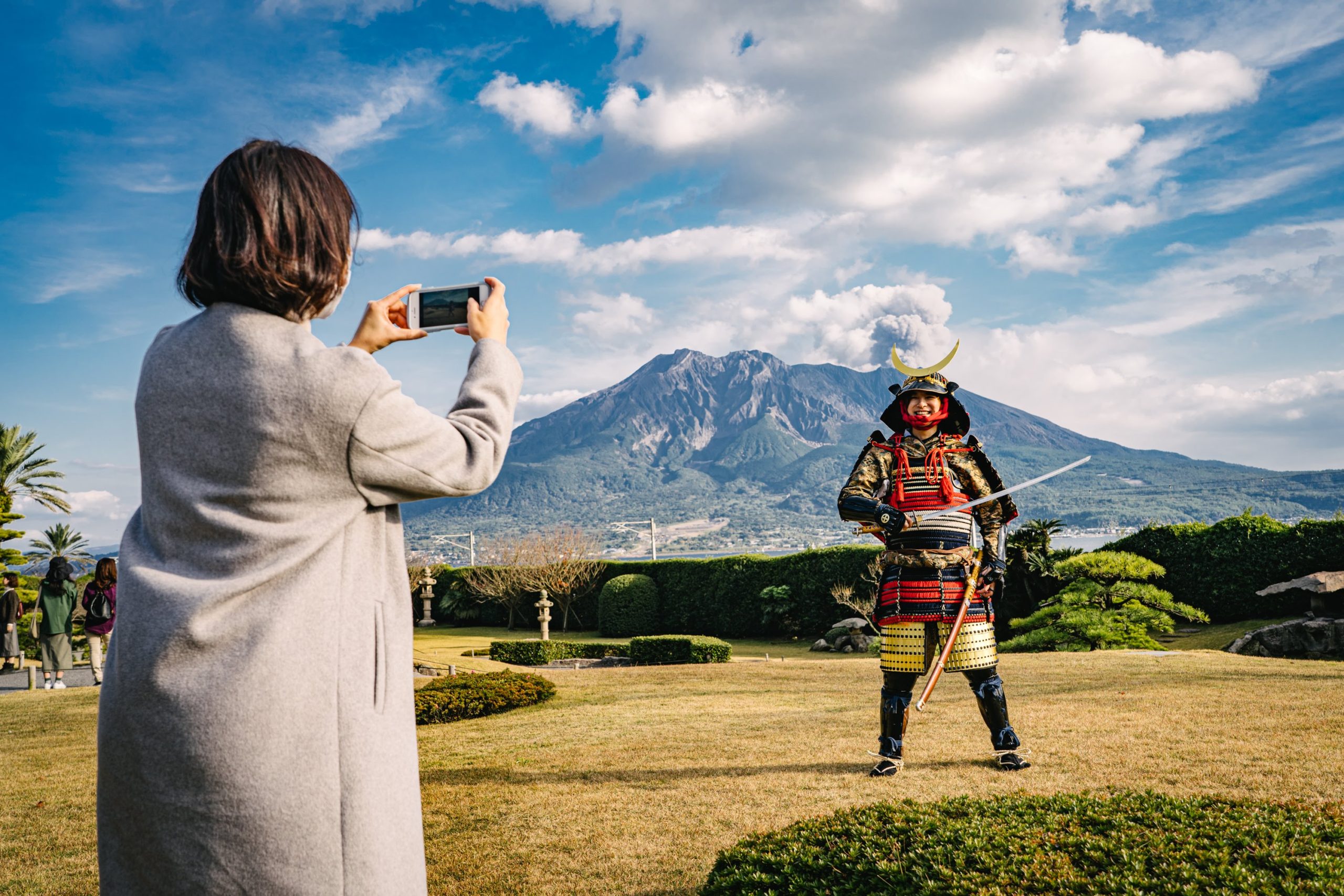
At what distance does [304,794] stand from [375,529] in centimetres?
46

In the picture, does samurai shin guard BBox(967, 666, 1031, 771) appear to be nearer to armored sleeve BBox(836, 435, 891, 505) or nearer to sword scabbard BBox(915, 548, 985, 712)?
sword scabbard BBox(915, 548, 985, 712)

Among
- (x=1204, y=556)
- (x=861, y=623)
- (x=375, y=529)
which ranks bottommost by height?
(x=861, y=623)

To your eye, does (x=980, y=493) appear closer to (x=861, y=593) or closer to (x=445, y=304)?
(x=445, y=304)

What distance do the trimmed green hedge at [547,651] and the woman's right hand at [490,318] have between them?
16606 millimetres

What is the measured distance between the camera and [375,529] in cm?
159

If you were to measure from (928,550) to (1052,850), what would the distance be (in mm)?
3057

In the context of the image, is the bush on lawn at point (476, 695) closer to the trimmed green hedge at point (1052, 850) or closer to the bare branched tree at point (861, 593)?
the trimmed green hedge at point (1052, 850)

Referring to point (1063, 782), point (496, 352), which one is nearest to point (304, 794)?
point (496, 352)

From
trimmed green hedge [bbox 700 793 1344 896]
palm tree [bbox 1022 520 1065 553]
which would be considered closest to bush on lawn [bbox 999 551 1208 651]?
palm tree [bbox 1022 520 1065 553]

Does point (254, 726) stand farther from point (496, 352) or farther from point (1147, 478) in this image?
point (1147, 478)

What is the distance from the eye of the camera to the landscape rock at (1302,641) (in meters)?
13.0

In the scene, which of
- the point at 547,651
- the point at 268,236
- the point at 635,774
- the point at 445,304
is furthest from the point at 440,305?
the point at 547,651

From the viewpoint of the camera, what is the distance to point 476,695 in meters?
9.76

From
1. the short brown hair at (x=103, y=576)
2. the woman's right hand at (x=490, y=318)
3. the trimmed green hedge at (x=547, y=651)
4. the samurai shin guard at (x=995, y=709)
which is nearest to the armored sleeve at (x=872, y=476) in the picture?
the samurai shin guard at (x=995, y=709)
